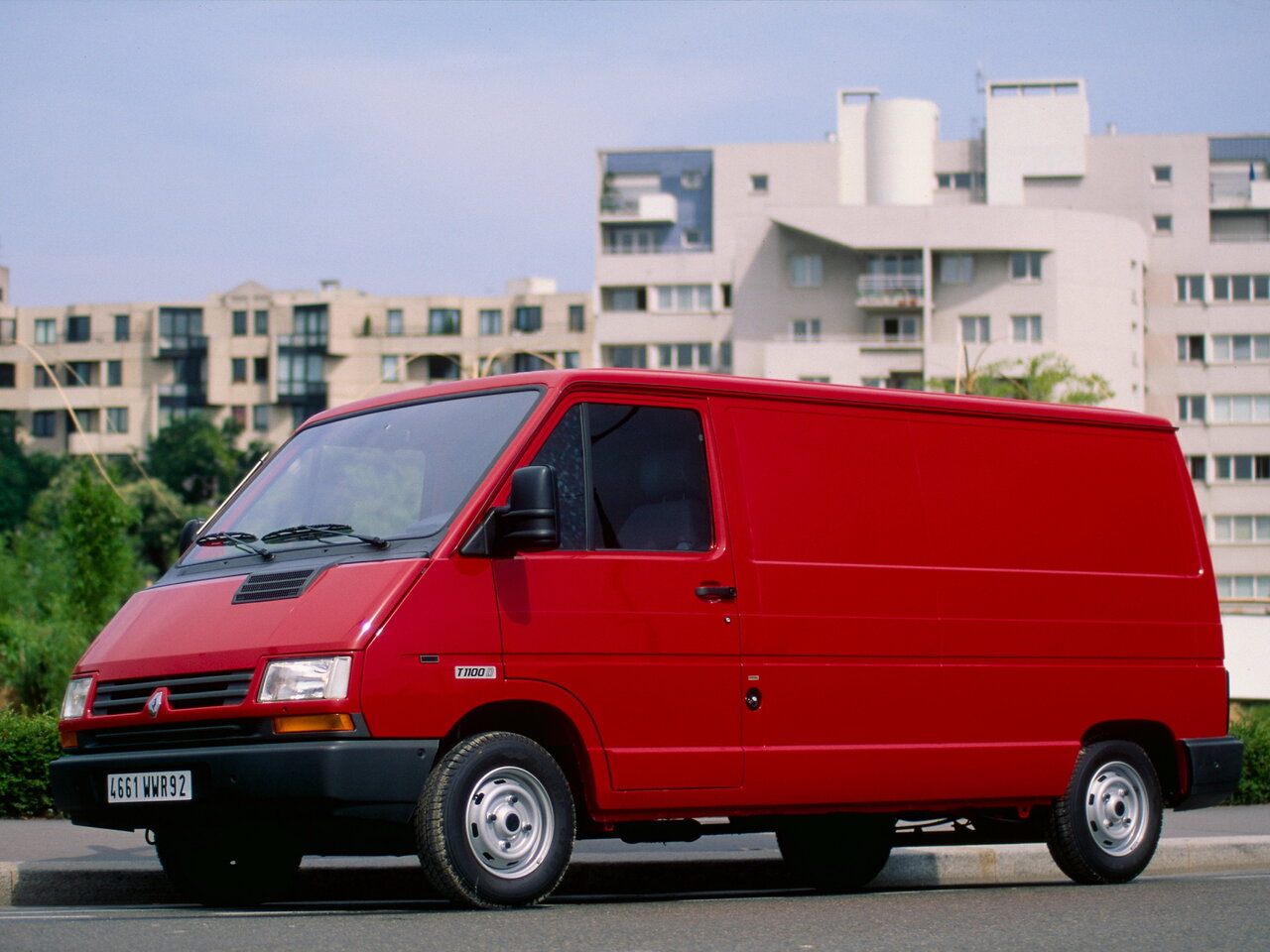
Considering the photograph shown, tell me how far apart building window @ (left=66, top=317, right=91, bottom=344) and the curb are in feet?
418

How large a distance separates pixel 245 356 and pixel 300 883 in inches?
4777

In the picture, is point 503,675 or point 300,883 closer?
point 503,675

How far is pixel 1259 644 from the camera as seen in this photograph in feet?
90.9

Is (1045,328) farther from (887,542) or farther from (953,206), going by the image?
(887,542)

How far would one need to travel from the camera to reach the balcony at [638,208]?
10344 centimetres

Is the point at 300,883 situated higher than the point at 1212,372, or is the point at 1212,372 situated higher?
the point at 1212,372

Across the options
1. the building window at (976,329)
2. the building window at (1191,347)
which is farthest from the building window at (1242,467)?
the building window at (976,329)

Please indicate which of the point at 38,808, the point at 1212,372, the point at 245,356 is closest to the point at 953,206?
the point at 1212,372

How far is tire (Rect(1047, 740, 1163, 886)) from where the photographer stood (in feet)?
35.1

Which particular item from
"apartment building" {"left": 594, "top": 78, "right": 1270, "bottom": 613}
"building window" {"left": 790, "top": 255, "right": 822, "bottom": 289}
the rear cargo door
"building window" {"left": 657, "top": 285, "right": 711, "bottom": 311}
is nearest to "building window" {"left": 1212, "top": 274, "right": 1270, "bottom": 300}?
"apartment building" {"left": 594, "top": 78, "right": 1270, "bottom": 613}

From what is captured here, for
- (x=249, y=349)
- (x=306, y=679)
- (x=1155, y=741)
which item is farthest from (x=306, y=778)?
(x=249, y=349)

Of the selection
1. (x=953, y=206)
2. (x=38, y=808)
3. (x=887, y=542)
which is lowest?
(x=38, y=808)

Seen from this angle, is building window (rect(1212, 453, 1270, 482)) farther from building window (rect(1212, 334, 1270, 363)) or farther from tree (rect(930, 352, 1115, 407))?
tree (rect(930, 352, 1115, 407))

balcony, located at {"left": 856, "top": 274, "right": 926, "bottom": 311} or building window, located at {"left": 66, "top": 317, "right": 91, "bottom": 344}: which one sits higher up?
building window, located at {"left": 66, "top": 317, "right": 91, "bottom": 344}
